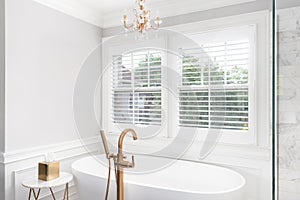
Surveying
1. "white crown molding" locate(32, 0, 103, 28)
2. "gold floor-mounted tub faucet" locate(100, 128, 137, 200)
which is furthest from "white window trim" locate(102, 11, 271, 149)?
"white crown molding" locate(32, 0, 103, 28)

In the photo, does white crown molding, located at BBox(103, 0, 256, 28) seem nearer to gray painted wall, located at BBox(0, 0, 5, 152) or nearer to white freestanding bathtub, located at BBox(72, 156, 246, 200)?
gray painted wall, located at BBox(0, 0, 5, 152)

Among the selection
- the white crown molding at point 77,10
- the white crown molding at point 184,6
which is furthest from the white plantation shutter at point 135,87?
the white crown molding at point 77,10

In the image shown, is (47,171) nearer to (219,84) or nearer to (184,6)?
(219,84)

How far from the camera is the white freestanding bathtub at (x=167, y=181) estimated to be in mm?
1835

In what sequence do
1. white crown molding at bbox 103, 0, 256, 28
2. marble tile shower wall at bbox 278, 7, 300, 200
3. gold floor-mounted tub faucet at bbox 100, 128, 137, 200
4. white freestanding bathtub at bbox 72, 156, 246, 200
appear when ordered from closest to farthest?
marble tile shower wall at bbox 278, 7, 300, 200 < gold floor-mounted tub faucet at bbox 100, 128, 137, 200 < white freestanding bathtub at bbox 72, 156, 246, 200 < white crown molding at bbox 103, 0, 256, 28

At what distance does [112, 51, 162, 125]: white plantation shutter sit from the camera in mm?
1873

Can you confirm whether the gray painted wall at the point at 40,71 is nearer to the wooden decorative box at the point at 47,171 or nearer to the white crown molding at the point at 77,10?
the white crown molding at the point at 77,10

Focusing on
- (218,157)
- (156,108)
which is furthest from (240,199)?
(156,108)

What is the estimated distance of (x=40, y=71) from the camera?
2.55 m

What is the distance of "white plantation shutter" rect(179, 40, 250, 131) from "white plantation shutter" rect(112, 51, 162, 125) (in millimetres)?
369

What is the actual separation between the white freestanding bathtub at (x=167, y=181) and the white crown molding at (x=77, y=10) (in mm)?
1725

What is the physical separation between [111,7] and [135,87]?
4.87 ft

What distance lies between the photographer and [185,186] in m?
2.57

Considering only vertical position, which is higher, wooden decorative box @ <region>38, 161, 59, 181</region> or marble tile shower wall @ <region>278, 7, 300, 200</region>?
marble tile shower wall @ <region>278, 7, 300, 200</region>
